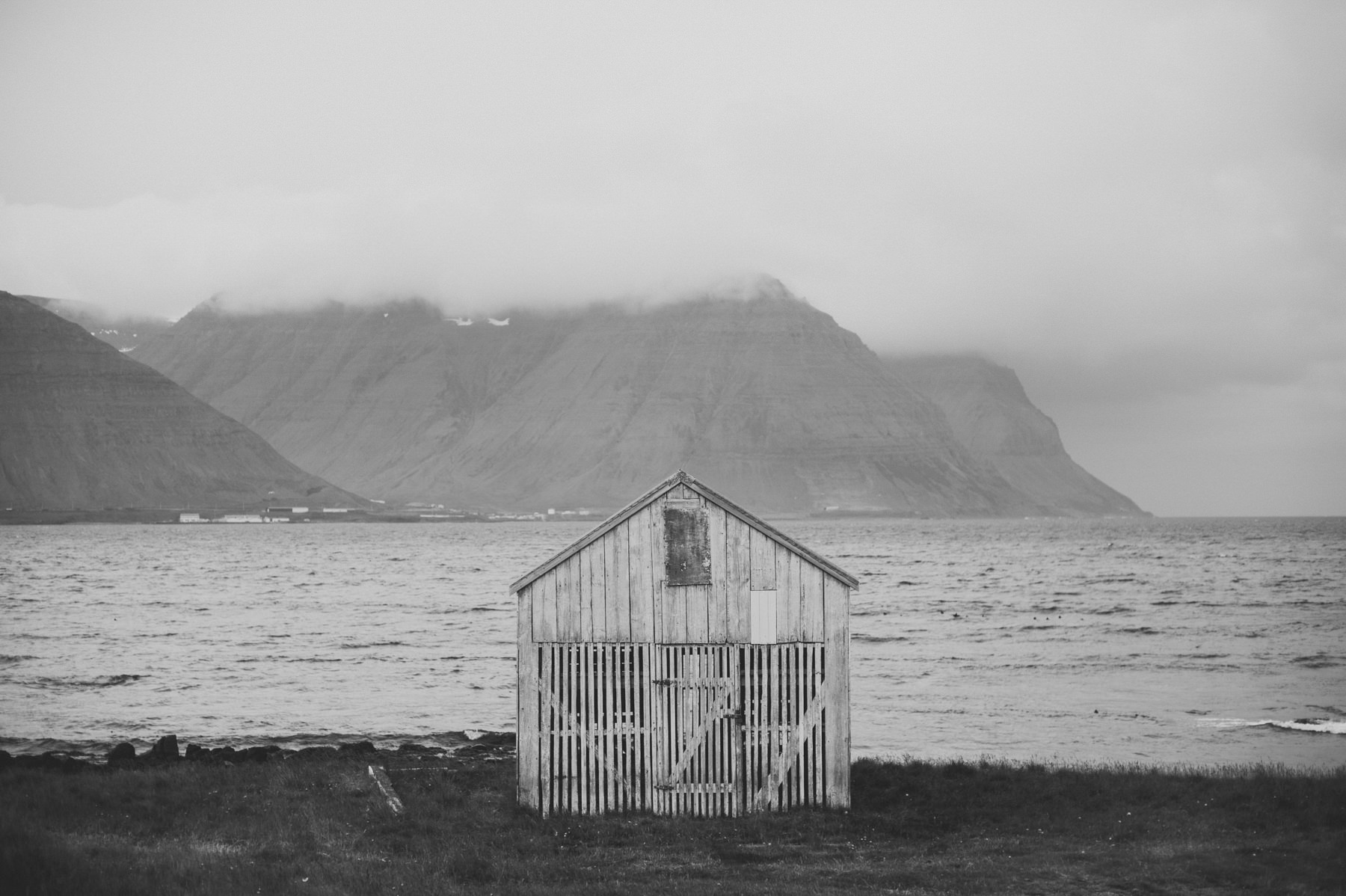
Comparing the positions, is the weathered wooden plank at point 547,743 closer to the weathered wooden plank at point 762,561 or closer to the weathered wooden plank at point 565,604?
the weathered wooden plank at point 565,604

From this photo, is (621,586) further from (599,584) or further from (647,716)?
(647,716)

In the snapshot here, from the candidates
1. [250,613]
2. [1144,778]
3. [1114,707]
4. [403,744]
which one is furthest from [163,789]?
[250,613]

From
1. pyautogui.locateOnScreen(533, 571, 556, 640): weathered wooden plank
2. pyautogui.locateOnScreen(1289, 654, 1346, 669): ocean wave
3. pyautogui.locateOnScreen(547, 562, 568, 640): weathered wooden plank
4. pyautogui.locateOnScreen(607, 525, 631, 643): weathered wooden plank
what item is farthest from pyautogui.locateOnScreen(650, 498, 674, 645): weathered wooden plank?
pyautogui.locateOnScreen(1289, 654, 1346, 669): ocean wave

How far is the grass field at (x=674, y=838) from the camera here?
18.2 meters

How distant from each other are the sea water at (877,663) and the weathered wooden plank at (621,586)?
1312 cm

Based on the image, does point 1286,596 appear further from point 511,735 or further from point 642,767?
point 642,767

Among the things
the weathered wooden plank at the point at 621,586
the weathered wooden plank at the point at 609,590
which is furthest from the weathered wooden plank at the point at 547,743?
the weathered wooden plank at the point at 621,586

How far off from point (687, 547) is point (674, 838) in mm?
4554

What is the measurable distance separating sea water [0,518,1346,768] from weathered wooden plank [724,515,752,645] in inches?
487

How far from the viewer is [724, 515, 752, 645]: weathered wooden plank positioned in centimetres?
2283

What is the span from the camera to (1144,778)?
1057 inches

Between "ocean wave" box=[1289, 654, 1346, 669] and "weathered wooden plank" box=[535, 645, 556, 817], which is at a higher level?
"weathered wooden plank" box=[535, 645, 556, 817]

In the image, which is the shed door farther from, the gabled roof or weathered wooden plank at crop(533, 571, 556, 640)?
the gabled roof

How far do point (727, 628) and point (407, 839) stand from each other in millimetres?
5893
